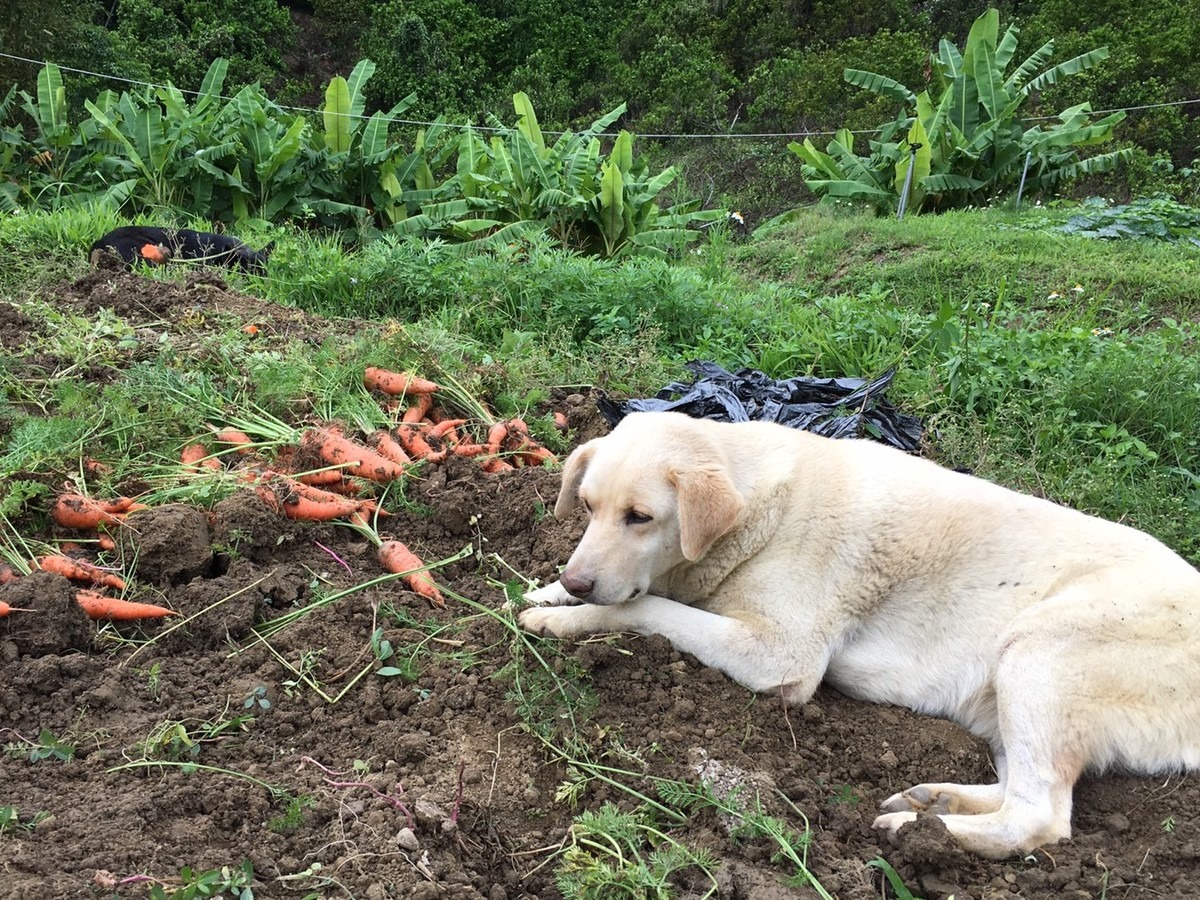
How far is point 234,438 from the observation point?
4.80 meters

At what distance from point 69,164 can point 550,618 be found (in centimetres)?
1254

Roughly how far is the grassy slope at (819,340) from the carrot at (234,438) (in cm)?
25

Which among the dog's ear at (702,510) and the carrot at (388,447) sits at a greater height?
the dog's ear at (702,510)

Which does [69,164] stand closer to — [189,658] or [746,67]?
[189,658]

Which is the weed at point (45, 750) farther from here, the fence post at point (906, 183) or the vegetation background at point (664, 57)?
the vegetation background at point (664, 57)

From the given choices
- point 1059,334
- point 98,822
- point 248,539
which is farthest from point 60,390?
point 1059,334

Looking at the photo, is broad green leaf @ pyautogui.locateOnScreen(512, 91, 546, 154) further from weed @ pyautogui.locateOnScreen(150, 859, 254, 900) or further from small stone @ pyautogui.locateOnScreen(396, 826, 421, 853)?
weed @ pyautogui.locateOnScreen(150, 859, 254, 900)

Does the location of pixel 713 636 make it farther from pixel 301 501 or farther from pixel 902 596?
pixel 301 501

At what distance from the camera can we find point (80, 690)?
315cm

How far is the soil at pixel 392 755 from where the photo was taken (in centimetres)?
250

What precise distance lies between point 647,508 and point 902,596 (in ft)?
3.45

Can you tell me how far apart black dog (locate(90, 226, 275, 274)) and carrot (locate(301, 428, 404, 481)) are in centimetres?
421

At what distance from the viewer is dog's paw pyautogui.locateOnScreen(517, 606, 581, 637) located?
347cm

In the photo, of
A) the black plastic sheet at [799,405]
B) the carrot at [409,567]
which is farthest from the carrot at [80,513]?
the black plastic sheet at [799,405]
